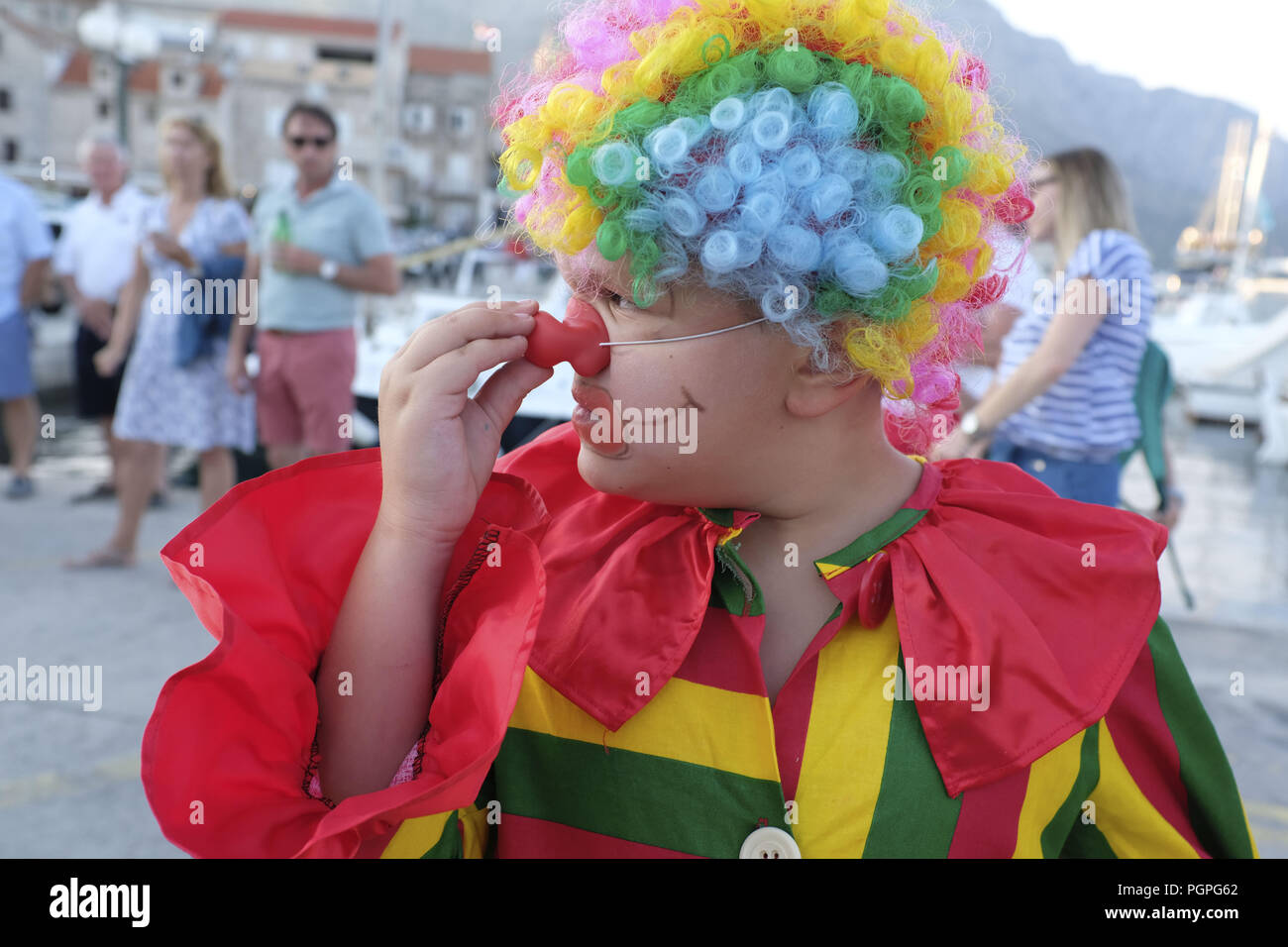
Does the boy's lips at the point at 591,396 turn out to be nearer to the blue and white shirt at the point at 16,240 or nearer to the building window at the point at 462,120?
the blue and white shirt at the point at 16,240

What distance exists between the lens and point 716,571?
130 centimetres

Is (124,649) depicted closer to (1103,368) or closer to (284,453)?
(284,453)

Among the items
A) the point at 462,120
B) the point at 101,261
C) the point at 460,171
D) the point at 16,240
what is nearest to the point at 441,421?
the point at 101,261

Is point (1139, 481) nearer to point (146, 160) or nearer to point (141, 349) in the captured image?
point (141, 349)

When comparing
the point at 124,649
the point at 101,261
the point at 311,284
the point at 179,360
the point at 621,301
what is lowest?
the point at 124,649

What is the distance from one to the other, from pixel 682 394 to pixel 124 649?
359 cm

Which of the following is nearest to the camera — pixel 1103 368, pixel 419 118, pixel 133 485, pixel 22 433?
pixel 1103 368

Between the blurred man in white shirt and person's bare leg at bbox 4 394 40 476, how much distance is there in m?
0.53

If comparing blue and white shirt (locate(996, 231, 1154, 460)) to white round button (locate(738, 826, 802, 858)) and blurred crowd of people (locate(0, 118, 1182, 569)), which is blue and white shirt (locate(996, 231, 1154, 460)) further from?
white round button (locate(738, 826, 802, 858))

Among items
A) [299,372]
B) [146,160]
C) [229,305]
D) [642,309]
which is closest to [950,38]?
[642,309]

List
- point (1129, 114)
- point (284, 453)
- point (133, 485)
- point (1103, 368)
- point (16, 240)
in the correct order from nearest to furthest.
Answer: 1. point (1103, 368)
2. point (284, 453)
3. point (133, 485)
4. point (16, 240)
5. point (1129, 114)

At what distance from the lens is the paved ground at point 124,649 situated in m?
2.99

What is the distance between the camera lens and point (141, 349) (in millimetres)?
4812

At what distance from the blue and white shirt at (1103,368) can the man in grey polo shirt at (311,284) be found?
276cm
